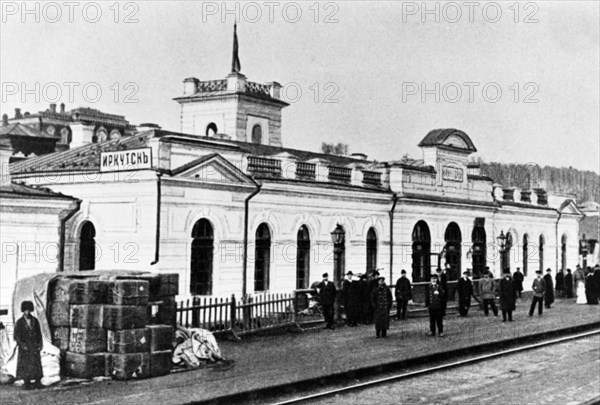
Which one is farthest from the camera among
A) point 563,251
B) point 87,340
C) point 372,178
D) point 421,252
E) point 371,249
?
point 563,251

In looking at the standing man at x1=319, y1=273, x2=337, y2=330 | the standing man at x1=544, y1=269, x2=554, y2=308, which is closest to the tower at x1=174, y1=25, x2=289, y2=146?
the standing man at x1=544, y1=269, x2=554, y2=308

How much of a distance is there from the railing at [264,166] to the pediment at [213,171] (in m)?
0.67

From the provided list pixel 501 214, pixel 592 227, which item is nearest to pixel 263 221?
pixel 501 214

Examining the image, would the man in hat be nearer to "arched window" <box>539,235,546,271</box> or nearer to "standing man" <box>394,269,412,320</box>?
"standing man" <box>394,269,412,320</box>

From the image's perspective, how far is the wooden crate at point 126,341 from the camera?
12.5 metres

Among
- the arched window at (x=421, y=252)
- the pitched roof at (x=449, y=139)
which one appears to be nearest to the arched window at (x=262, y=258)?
the arched window at (x=421, y=252)

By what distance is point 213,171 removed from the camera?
21.6m

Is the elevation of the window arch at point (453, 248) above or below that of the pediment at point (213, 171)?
below

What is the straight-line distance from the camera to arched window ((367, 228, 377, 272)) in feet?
92.1

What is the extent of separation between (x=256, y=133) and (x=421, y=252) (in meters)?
12.0

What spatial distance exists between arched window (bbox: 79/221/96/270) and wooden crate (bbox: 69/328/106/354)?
8990mm

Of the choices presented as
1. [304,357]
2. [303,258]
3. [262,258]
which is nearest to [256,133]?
[303,258]

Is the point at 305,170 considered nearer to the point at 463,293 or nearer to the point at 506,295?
the point at 463,293

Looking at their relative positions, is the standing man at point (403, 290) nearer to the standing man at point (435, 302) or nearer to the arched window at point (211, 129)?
the standing man at point (435, 302)
